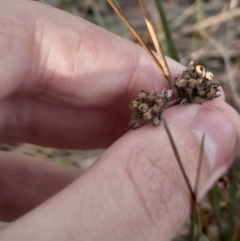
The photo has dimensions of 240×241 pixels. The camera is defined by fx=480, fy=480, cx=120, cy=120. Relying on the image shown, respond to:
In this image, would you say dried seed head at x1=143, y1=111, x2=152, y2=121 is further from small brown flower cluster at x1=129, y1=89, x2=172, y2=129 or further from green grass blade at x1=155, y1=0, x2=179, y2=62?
green grass blade at x1=155, y1=0, x2=179, y2=62

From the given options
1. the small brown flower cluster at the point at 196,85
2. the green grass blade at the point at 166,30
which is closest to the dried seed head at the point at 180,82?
the small brown flower cluster at the point at 196,85

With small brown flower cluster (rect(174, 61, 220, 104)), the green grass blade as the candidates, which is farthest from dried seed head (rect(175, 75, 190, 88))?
the green grass blade

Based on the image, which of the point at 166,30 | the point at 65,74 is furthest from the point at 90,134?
the point at 166,30

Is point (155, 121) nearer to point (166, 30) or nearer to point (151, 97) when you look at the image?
point (151, 97)

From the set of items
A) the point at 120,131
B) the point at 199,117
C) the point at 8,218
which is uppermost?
the point at 199,117

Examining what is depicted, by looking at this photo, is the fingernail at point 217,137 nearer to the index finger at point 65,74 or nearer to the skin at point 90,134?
the skin at point 90,134

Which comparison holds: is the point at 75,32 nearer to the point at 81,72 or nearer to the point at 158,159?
the point at 81,72

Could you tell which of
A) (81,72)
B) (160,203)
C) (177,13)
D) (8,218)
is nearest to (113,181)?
(160,203)
